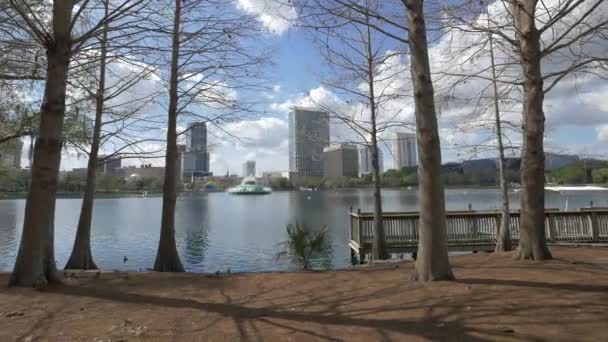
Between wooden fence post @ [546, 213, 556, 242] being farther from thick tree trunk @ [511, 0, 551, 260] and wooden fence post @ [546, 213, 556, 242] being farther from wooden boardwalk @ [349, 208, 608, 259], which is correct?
thick tree trunk @ [511, 0, 551, 260]

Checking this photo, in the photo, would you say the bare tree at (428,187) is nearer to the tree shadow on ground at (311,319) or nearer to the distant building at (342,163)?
the tree shadow on ground at (311,319)

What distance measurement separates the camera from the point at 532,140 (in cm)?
805

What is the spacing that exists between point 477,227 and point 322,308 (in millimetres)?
12823

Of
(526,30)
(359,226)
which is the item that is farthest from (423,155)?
(359,226)

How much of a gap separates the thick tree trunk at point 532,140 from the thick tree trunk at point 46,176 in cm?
851

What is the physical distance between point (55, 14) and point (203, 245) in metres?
18.6

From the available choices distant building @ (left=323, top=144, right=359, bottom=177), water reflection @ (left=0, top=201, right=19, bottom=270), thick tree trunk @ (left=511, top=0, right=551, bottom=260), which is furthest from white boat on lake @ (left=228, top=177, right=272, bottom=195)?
thick tree trunk @ (left=511, top=0, right=551, bottom=260)

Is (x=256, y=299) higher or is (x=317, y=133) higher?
(x=317, y=133)

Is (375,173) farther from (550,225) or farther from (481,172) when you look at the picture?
(481,172)

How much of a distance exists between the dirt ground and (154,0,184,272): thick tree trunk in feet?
14.7

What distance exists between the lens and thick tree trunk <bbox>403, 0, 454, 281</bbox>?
583 cm

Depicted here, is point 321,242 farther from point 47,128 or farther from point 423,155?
point 47,128

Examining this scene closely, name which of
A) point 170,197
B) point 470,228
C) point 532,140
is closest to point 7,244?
point 170,197

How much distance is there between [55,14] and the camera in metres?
6.38
